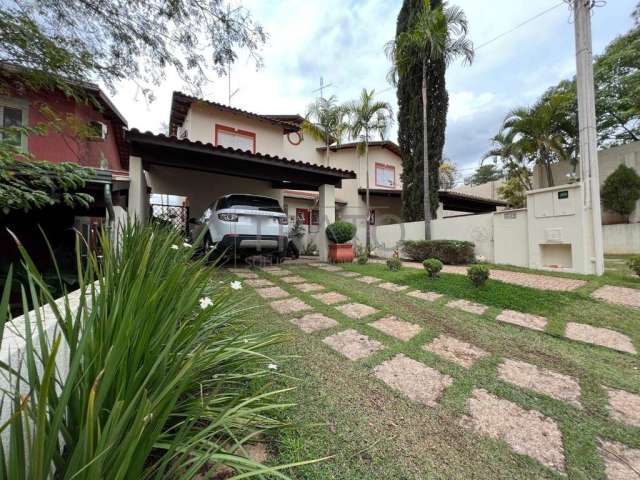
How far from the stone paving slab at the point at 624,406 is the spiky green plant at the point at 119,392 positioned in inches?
83.4

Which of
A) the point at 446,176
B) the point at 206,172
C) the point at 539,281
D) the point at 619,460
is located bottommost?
the point at 619,460

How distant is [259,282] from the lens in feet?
16.3

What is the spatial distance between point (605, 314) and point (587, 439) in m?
2.97

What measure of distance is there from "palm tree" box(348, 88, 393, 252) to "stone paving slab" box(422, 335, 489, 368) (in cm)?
767

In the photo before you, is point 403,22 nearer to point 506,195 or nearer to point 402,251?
point 402,251

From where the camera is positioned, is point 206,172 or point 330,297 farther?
point 206,172

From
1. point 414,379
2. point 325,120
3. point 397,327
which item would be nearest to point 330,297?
point 397,327

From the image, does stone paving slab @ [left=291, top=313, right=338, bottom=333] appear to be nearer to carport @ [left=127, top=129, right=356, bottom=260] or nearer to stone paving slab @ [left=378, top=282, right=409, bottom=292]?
stone paving slab @ [left=378, top=282, right=409, bottom=292]

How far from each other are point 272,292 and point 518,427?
3.38m

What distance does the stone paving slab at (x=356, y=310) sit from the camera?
10.9ft

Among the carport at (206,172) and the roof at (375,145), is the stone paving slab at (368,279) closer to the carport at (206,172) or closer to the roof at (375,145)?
the carport at (206,172)

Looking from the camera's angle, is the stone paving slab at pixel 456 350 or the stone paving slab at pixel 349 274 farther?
the stone paving slab at pixel 349 274

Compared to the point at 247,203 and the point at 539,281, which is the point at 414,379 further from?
the point at 247,203

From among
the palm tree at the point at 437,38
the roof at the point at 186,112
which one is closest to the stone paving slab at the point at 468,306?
the palm tree at the point at 437,38
